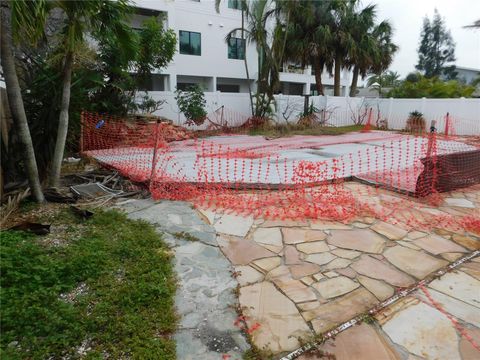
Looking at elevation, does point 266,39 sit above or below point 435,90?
above

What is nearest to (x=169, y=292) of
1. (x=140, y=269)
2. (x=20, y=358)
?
(x=140, y=269)

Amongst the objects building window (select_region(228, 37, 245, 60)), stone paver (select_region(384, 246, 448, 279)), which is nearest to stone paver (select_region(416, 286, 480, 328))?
stone paver (select_region(384, 246, 448, 279))

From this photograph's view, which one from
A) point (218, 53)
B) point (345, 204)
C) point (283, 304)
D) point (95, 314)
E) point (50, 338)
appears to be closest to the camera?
point (50, 338)

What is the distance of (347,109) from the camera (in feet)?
58.6

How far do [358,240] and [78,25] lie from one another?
4.08 meters

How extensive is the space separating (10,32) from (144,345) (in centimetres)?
347

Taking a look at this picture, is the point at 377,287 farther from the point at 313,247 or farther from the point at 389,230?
the point at 389,230

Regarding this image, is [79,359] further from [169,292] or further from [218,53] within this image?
[218,53]

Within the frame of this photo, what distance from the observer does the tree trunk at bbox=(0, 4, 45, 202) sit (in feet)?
11.2

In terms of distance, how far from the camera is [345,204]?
459 cm

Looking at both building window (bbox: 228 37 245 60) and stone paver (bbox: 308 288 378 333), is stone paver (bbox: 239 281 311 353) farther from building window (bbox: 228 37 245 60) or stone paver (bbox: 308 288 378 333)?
building window (bbox: 228 37 245 60)

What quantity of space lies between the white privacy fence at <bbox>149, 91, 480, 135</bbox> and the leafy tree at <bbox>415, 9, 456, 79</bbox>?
2842 cm

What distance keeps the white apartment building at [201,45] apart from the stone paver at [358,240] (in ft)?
51.1

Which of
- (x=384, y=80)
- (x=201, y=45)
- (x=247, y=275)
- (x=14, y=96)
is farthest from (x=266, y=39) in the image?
(x=384, y=80)
